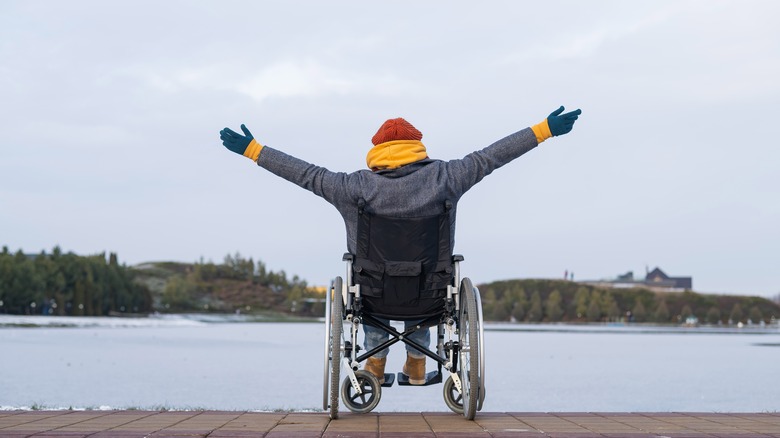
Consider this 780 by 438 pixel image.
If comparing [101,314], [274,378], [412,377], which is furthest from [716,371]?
[101,314]

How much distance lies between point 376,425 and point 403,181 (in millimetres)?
1271

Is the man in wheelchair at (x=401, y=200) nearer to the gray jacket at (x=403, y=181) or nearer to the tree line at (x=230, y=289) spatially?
the gray jacket at (x=403, y=181)

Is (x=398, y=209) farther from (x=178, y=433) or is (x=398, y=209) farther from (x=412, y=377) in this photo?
(x=178, y=433)

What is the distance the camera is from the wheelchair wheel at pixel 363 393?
454 centimetres

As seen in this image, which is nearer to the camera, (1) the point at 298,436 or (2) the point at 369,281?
(1) the point at 298,436

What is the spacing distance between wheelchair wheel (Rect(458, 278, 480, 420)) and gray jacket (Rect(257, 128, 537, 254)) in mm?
391

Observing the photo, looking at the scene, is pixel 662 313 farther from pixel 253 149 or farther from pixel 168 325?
pixel 253 149

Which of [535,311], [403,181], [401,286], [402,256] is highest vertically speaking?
[535,311]

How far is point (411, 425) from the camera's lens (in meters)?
3.79

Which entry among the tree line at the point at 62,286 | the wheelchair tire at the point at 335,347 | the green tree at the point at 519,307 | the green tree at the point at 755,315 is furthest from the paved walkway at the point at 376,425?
the green tree at the point at 755,315

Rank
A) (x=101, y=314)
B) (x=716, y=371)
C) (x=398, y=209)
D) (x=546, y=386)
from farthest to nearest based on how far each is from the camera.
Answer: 1. (x=101, y=314)
2. (x=716, y=371)
3. (x=546, y=386)
4. (x=398, y=209)

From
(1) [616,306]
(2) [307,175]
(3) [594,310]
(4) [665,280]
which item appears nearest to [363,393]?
(2) [307,175]

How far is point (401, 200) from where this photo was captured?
4.38m

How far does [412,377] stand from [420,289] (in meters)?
0.62
